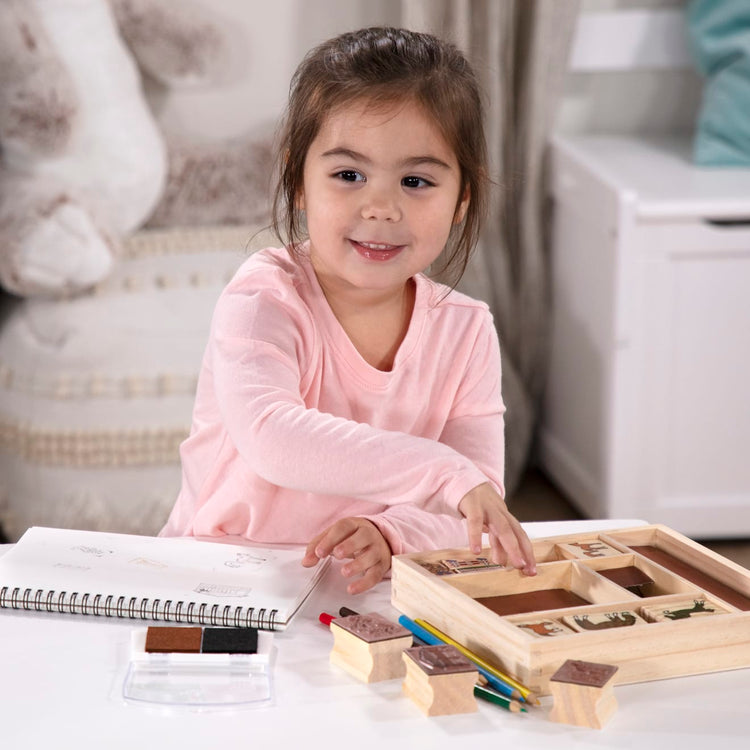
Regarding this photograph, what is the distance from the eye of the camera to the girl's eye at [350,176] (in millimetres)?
1062

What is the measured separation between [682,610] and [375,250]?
16.5 inches

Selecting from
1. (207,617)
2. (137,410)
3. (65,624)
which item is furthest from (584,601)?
(137,410)

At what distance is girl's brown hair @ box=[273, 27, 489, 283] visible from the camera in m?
1.05

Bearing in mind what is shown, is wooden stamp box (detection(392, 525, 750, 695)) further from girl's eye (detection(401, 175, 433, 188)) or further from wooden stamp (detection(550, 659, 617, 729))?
girl's eye (detection(401, 175, 433, 188))

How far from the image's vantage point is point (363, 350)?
117 centimetres

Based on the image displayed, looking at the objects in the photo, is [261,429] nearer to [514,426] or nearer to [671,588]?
[671,588]

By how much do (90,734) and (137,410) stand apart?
1.42 metres

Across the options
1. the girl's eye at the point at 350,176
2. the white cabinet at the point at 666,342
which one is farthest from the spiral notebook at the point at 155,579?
the white cabinet at the point at 666,342

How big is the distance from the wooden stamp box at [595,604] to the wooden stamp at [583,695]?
1.0 inches

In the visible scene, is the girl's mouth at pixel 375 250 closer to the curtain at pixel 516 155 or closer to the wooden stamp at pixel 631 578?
the wooden stamp at pixel 631 578

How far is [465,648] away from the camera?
2.72 feet

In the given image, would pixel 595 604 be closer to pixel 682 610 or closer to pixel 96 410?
pixel 682 610

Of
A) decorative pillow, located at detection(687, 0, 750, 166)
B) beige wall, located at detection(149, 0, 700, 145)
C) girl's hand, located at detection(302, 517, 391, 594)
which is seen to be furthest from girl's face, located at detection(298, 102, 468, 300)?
beige wall, located at detection(149, 0, 700, 145)

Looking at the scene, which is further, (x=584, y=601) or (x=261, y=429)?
(x=261, y=429)
